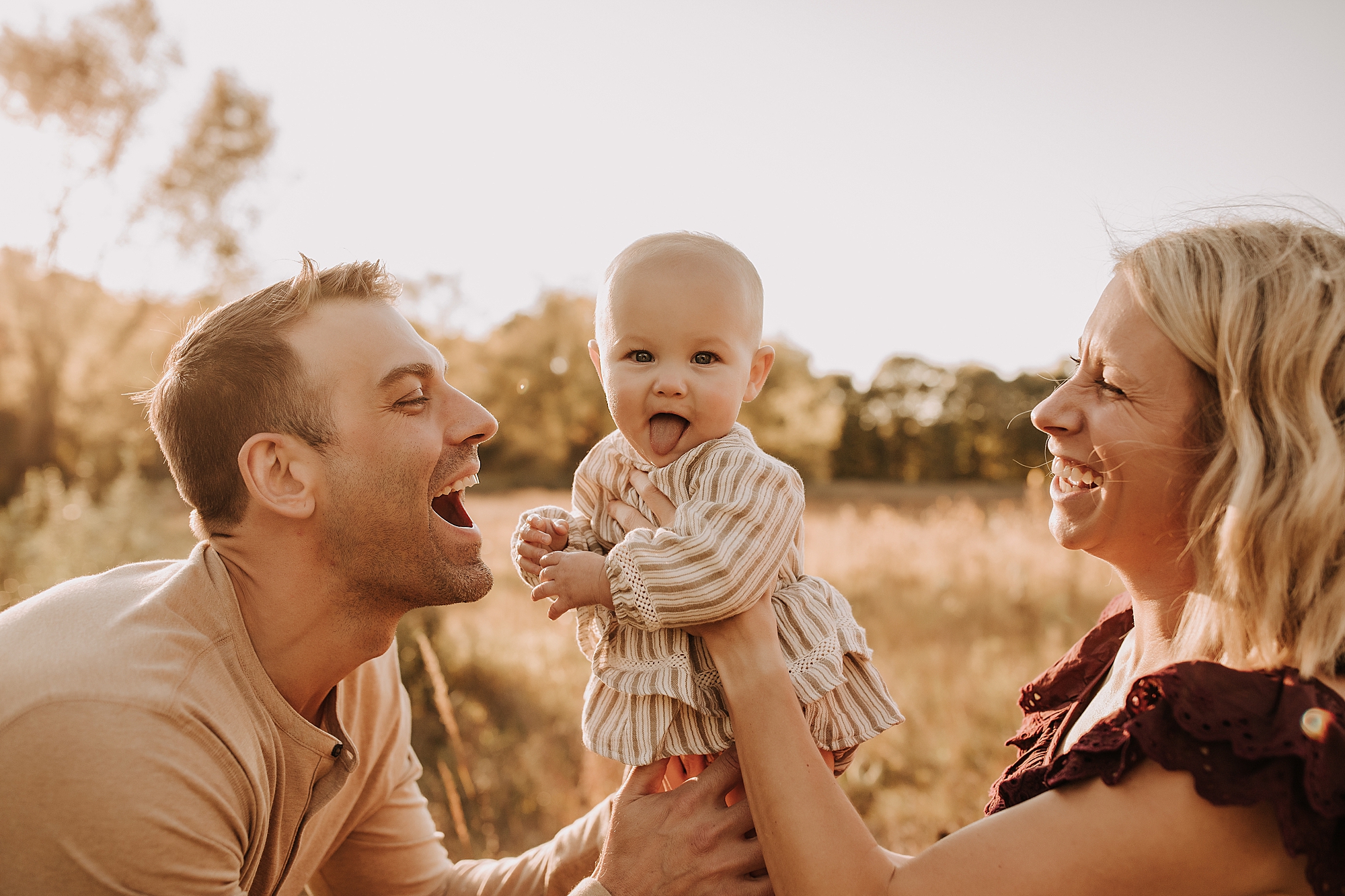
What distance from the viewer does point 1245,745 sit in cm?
154

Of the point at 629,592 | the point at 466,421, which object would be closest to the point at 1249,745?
the point at 629,592

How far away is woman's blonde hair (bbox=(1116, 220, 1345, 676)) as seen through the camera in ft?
5.68

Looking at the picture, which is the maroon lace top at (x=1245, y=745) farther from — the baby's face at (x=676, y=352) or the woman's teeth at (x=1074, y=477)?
A: the baby's face at (x=676, y=352)

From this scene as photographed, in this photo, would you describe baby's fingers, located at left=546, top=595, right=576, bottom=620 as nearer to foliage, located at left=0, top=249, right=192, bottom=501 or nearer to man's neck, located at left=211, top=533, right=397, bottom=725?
man's neck, located at left=211, top=533, right=397, bottom=725

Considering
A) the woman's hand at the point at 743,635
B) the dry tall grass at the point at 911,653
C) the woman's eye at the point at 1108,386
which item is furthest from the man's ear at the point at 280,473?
the dry tall grass at the point at 911,653

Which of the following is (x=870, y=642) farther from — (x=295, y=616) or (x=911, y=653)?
(x=295, y=616)

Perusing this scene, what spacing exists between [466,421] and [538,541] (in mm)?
591

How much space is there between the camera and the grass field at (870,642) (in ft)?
15.7

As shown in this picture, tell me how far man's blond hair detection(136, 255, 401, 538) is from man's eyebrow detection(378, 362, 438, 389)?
7.6 inches

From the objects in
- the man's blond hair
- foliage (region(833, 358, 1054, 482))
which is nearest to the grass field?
the man's blond hair

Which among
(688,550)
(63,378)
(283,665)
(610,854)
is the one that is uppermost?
(688,550)

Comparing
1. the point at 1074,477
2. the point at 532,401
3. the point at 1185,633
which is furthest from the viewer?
the point at 532,401

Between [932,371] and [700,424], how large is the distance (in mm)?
15963

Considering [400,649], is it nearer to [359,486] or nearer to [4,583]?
[359,486]
